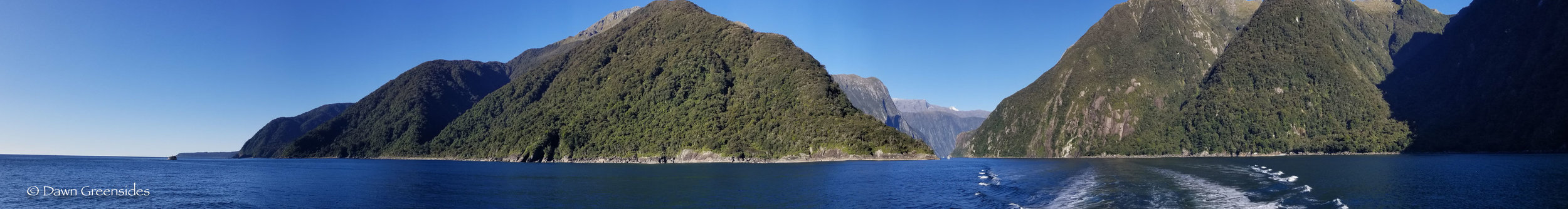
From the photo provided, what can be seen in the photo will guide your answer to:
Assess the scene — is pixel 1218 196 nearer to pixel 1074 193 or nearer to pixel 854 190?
pixel 1074 193

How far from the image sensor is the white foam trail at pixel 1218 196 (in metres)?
49.4

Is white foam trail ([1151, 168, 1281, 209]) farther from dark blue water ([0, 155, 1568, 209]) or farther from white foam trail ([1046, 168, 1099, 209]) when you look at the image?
white foam trail ([1046, 168, 1099, 209])

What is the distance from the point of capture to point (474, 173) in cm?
11238

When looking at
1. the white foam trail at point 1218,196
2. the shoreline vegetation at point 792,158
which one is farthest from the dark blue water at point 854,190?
the shoreline vegetation at point 792,158

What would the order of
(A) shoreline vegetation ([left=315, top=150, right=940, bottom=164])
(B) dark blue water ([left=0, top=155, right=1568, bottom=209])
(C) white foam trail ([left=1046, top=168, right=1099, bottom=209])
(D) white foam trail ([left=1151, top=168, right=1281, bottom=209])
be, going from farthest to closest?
(A) shoreline vegetation ([left=315, top=150, right=940, bottom=164])
(C) white foam trail ([left=1046, top=168, right=1099, bottom=209])
(B) dark blue water ([left=0, top=155, right=1568, bottom=209])
(D) white foam trail ([left=1151, top=168, right=1281, bottom=209])

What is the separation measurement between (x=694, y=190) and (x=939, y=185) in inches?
830

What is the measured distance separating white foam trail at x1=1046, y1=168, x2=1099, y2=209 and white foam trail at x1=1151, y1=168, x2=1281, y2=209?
6.83 meters

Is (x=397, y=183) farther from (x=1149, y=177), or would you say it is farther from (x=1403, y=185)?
(x=1403, y=185)

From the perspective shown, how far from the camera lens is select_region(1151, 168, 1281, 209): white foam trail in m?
49.4

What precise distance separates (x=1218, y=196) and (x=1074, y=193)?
376 inches

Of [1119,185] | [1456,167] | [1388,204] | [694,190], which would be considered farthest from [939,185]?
[1456,167]

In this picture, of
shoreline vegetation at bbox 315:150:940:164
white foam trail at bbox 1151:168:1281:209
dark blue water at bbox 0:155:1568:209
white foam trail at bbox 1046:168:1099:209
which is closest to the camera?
white foam trail at bbox 1151:168:1281:209

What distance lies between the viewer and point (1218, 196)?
56.9 meters

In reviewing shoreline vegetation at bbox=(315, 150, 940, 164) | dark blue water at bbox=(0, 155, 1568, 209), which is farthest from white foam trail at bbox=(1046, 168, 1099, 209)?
shoreline vegetation at bbox=(315, 150, 940, 164)
